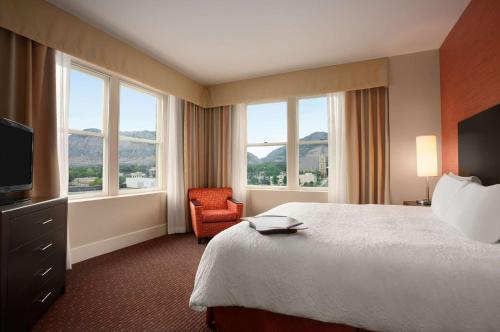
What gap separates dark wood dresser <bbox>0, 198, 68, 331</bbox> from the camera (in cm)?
142

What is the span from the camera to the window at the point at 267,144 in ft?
15.3

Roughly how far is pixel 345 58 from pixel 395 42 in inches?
25.7

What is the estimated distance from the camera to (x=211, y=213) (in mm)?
3803

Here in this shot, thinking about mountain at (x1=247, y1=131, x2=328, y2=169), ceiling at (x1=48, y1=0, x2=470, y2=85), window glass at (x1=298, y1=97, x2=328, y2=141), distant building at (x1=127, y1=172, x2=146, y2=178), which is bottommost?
distant building at (x1=127, y1=172, x2=146, y2=178)

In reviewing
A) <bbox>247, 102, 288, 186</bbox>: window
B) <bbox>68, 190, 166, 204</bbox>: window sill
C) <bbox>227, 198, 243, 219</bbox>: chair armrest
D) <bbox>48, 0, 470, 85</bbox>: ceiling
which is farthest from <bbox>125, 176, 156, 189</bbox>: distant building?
<bbox>48, 0, 470, 85</bbox>: ceiling

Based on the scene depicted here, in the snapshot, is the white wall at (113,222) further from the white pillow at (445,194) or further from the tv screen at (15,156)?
the white pillow at (445,194)

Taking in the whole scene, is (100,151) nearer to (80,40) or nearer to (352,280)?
(80,40)

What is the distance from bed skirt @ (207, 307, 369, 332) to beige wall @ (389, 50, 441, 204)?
2.93 metres

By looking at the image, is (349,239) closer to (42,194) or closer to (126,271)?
(126,271)

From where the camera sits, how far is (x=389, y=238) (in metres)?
1.51

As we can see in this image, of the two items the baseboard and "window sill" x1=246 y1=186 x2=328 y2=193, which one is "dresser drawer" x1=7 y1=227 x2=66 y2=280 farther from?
"window sill" x1=246 y1=186 x2=328 y2=193

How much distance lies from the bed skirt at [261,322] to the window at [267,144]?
10.6 ft

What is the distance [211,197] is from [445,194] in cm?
322

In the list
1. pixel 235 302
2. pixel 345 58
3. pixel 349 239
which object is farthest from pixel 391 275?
pixel 345 58
